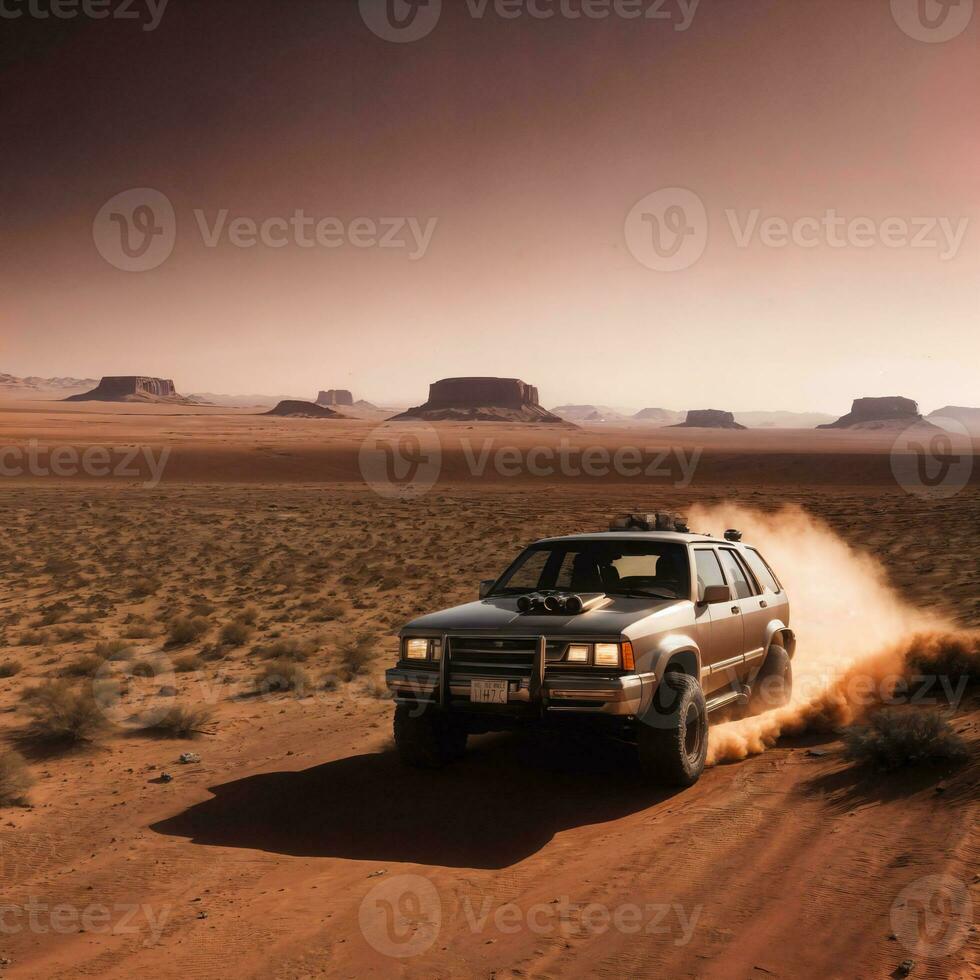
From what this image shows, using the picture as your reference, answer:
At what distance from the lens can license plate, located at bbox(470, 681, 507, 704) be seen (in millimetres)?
6535

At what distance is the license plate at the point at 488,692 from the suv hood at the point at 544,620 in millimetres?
392

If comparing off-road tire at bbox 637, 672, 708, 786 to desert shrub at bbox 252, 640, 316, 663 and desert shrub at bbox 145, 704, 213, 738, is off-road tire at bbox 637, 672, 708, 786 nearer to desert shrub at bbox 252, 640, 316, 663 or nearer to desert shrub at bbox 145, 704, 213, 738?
desert shrub at bbox 145, 704, 213, 738

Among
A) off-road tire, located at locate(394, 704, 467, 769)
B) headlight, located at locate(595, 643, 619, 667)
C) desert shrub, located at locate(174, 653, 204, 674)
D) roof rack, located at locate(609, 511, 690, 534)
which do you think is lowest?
desert shrub, located at locate(174, 653, 204, 674)

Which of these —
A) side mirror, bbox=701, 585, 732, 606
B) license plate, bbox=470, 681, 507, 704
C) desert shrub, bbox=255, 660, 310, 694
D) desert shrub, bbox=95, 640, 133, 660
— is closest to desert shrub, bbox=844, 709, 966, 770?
side mirror, bbox=701, 585, 732, 606

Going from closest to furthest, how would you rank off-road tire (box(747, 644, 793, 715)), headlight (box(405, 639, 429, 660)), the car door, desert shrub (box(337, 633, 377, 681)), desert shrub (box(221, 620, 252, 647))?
1. headlight (box(405, 639, 429, 660))
2. the car door
3. off-road tire (box(747, 644, 793, 715))
4. desert shrub (box(337, 633, 377, 681))
5. desert shrub (box(221, 620, 252, 647))

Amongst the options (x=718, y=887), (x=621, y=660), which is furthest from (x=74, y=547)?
(x=718, y=887)

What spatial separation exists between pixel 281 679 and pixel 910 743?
7879 millimetres

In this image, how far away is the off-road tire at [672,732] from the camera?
21.8 feet

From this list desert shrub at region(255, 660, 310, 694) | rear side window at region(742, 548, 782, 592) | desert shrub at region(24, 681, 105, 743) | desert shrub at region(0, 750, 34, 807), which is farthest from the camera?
desert shrub at region(255, 660, 310, 694)

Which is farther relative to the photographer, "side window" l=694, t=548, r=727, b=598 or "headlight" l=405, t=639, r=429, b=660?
"side window" l=694, t=548, r=727, b=598

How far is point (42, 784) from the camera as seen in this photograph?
26.2ft

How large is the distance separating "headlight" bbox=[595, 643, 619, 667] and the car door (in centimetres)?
127

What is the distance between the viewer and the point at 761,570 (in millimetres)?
9680

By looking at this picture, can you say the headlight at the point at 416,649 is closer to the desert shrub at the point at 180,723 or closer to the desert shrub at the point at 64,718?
the desert shrub at the point at 180,723
